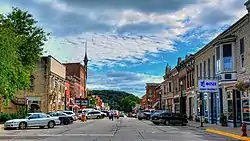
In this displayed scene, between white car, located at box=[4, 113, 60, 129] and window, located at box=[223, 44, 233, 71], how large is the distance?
17.4 meters

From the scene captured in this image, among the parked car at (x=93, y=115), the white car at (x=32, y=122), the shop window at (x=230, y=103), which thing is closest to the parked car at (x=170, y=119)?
the shop window at (x=230, y=103)

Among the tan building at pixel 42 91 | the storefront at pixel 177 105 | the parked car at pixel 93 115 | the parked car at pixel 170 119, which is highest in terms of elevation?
the tan building at pixel 42 91

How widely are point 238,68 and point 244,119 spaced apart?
462 cm

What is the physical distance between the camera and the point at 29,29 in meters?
49.2

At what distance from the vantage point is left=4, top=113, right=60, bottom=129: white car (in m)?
36.8

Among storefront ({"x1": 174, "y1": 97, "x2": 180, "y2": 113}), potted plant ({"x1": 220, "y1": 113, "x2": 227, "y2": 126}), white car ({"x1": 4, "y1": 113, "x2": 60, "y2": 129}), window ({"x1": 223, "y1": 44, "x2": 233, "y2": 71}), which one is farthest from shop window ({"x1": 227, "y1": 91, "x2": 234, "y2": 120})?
storefront ({"x1": 174, "y1": 97, "x2": 180, "y2": 113})

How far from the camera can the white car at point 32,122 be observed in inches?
1448

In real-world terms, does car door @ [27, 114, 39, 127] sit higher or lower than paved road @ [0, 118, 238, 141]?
higher

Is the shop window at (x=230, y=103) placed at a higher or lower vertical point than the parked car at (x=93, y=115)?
higher

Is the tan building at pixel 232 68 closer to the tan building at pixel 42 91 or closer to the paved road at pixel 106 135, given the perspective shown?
the paved road at pixel 106 135

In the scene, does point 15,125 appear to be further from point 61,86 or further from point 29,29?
point 61,86

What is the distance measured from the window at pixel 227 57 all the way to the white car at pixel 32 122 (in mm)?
17373

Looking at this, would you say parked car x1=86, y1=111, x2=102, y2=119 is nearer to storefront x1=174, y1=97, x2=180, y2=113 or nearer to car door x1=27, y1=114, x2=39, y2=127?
storefront x1=174, y1=97, x2=180, y2=113

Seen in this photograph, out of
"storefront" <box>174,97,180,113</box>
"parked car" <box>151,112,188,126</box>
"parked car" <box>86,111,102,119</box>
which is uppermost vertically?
"storefront" <box>174,97,180,113</box>
